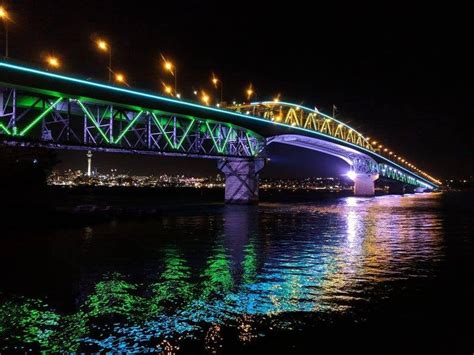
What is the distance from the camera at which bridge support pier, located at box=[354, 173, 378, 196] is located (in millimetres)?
147750

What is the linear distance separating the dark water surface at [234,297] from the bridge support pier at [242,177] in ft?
167

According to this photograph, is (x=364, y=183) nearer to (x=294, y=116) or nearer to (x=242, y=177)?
(x=294, y=116)

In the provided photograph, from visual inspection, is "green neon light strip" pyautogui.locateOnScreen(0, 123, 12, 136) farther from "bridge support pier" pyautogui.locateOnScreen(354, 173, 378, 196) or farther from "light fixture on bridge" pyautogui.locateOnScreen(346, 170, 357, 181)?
"bridge support pier" pyautogui.locateOnScreen(354, 173, 378, 196)

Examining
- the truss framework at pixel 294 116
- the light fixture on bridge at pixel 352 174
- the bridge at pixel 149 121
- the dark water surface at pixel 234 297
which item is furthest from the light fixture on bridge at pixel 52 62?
the light fixture on bridge at pixel 352 174

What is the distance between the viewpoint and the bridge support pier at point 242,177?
7862 centimetres

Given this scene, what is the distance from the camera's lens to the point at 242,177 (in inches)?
3100

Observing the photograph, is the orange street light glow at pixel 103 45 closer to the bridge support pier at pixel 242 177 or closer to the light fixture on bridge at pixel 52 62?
the light fixture on bridge at pixel 52 62

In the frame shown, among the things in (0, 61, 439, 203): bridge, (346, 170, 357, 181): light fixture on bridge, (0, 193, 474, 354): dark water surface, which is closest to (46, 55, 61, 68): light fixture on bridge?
(0, 61, 439, 203): bridge

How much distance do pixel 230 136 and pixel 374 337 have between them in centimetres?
6823

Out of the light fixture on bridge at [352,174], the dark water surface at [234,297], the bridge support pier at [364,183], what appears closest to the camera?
the dark water surface at [234,297]

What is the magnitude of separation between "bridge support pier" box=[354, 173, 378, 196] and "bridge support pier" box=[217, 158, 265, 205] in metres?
75.1

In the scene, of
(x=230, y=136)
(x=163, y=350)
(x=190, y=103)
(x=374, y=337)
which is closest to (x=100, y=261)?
(x=163, y=350)

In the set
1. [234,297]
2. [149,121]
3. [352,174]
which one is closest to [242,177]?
[149,121]

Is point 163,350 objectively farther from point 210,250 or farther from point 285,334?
point 210,250
